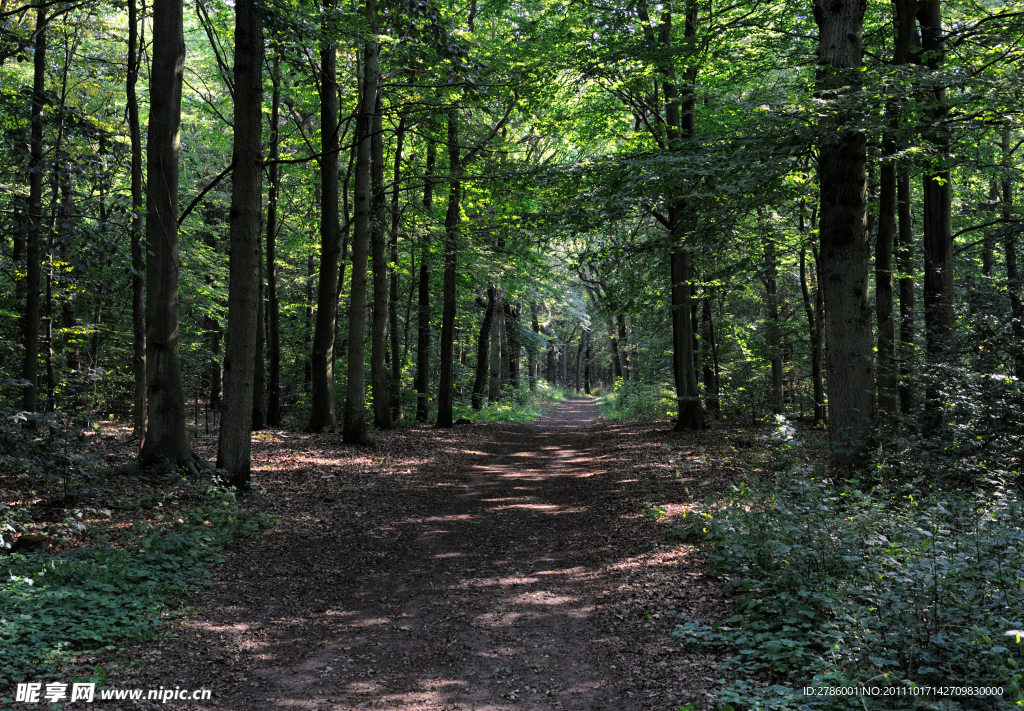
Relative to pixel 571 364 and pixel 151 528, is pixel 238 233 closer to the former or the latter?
pixel 151 528

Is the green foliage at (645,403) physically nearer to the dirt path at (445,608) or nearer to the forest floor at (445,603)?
the forest floor at (445,603)

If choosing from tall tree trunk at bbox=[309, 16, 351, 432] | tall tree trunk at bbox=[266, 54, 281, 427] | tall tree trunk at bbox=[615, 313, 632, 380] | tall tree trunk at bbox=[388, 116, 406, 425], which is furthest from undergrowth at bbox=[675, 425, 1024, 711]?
tall tree trunk at bbox=[615, 313, 632, 380]

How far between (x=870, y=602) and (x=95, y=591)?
6.04 meters

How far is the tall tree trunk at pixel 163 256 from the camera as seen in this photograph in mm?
8438

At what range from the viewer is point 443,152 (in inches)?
811

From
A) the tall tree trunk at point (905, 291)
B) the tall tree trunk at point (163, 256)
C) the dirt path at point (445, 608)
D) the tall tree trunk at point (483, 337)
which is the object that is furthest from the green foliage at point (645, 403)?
the tall tree trunk at point (163, 256)

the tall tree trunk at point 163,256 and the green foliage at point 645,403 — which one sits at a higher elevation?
the tall tree trunk at point 163,256

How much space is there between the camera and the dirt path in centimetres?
411

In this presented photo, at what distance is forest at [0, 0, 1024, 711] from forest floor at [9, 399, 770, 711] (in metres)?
0.05

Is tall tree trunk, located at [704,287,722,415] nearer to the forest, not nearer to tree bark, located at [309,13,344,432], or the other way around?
the forest

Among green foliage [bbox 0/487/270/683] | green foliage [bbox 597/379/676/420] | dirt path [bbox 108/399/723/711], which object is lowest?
dirt path [bbox 108/399/723/711]

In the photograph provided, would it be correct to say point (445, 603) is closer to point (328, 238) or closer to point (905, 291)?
point (328, 238)

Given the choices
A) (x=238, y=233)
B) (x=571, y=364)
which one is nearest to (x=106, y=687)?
(x=238, y=233)

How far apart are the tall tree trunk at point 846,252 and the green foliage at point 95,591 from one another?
25.0 ft
